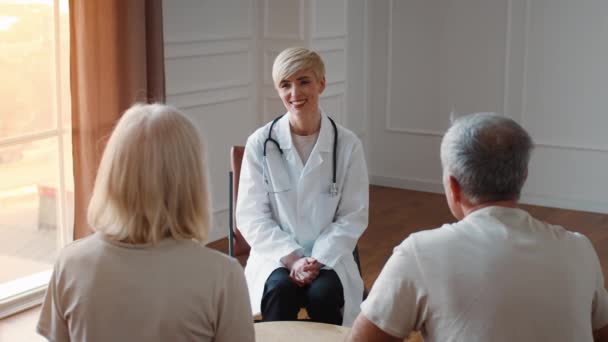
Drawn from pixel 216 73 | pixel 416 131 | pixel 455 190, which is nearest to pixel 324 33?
pixel 216 73

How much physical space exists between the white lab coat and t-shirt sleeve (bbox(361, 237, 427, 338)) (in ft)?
3.90

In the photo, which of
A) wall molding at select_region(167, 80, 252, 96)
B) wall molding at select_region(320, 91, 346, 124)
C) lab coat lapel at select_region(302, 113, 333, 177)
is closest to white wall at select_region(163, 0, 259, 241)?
wall molding at select_region(167, 80, 252, 96)

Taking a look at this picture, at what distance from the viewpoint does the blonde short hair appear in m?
2.76

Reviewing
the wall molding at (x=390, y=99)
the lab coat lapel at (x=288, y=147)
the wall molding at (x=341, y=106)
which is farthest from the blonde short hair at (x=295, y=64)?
the wall molding at (x=390, y=99)

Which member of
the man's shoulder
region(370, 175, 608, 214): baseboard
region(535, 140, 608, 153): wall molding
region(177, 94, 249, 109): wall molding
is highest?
the man's shoulder

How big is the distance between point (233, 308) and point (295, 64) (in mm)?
1376

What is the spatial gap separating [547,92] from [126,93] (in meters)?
2.96

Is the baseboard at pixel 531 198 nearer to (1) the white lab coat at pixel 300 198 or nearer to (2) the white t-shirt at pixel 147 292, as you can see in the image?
(1) the white lab coat at pixel 300 198

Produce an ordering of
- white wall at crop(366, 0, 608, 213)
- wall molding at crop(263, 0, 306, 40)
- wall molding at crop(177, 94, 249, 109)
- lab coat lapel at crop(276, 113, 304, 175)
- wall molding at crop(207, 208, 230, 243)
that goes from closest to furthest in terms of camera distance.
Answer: lab coat lapel at crop(276, 113, 304, 175), wall molding at crop(177, 94, 249, 109), wall molding at crop(207, 208, 230, 243), wall molding at crop(263, 0, 306, 40), white wall at crop(366, 0, 608, 213)

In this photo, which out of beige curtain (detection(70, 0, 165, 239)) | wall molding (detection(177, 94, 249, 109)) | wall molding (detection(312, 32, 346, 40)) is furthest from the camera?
wall molding (detection(312, 32, 346, 40))

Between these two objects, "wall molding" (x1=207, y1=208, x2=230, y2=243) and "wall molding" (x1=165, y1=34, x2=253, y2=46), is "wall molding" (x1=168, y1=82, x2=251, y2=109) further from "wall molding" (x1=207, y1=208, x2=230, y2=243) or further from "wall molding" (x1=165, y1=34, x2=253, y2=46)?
"wall molding" (x1=207, y1=208, x2=230, y2=243)

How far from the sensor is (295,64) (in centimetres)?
276

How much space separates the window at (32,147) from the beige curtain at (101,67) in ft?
0.94

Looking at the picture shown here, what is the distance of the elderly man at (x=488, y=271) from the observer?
149cm
